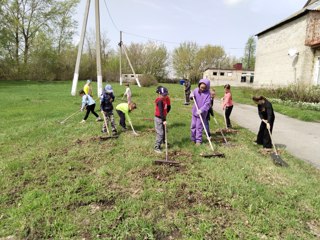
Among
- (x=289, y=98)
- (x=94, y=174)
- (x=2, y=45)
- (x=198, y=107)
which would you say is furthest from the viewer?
(x=2, y=45)

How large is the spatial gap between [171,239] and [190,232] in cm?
26

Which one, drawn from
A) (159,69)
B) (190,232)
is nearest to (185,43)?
(159,69)

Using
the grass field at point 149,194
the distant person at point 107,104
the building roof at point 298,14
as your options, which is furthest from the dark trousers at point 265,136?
the building roof at point 298,14

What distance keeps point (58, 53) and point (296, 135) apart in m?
46.5

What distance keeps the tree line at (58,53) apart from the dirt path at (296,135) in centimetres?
3843

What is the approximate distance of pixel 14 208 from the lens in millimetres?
3273

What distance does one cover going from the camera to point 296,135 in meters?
7.96

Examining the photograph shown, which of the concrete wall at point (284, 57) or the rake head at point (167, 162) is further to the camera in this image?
the concrete wall at point (284, 57)

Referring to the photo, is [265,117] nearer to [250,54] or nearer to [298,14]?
[298,14]

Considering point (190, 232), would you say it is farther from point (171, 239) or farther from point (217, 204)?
point (217, 204)

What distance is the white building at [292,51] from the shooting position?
56.6 feet

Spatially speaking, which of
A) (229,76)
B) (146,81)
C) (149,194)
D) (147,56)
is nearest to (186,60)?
(147,56)

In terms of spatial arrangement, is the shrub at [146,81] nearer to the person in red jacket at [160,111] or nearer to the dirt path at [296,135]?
the dirt path at [296,135]

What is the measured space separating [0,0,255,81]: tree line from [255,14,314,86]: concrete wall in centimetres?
3509
